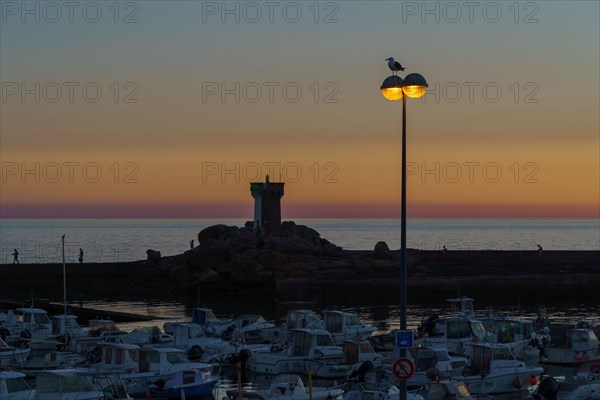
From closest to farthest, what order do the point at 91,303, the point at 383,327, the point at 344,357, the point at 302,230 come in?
1. the point at 344,357
2. the point at 383,327
3. the point at 91,303
4. the point at 302,230

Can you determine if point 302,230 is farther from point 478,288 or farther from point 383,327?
point 383,327

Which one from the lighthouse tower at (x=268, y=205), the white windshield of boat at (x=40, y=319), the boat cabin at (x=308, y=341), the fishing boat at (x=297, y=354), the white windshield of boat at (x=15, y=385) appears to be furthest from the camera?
the lighthouse tower at (x=268, y=205)

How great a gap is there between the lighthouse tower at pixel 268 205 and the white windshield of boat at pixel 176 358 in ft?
205

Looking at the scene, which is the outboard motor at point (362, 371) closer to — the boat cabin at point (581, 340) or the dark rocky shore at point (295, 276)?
the boat cabin at point (581, 340)

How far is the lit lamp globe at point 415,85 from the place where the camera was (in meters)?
22.3

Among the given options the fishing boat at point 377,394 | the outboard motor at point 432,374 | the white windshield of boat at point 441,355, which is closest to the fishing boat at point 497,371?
the white windshield of boat at point 441,355

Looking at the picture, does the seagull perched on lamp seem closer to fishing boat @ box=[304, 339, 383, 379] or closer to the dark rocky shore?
fishing boat @ box=[304, 339, 383, 379]

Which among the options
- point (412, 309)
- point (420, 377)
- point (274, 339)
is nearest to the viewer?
point (420, 377)

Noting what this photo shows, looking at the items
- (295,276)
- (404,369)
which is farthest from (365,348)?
(295,276)

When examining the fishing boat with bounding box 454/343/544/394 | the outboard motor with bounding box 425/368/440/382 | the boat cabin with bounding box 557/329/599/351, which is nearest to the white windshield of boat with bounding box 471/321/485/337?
the boat cabin with bounding box 557/329/599/351

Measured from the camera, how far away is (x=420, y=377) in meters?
36.9

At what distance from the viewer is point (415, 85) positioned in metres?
22.3

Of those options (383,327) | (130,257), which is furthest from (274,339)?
(130,257)

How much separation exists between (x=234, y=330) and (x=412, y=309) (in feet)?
77.6
